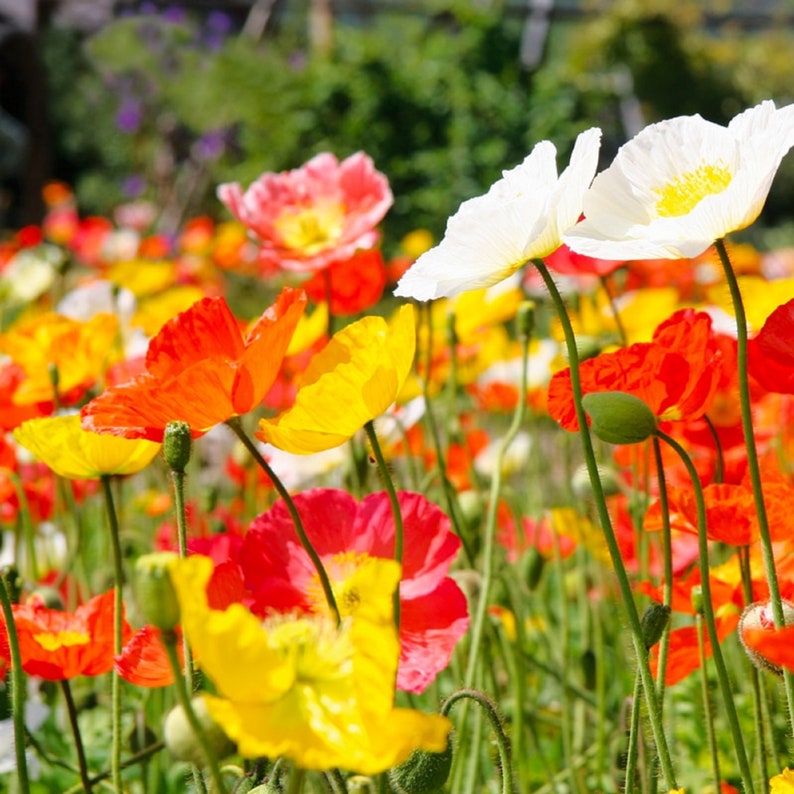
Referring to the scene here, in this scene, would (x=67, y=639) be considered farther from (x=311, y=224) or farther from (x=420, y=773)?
(x=311, y=224)

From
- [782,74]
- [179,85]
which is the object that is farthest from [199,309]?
[782,74]

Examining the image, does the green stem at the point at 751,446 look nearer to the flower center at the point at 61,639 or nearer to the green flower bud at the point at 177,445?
the green flower bud at the point at 177,445

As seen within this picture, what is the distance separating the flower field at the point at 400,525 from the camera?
0.56 m

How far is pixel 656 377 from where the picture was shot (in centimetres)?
84

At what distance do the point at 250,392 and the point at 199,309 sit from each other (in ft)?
0.26

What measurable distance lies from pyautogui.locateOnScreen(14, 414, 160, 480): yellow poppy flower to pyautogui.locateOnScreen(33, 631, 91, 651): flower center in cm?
12

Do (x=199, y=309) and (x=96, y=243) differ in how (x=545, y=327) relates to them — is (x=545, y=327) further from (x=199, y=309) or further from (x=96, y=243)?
(x=199, y=309)

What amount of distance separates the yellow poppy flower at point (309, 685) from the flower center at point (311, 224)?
1060mm

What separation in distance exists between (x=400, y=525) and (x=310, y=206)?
96 cm

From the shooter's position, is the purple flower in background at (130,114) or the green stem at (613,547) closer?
the green stem at (613,547)

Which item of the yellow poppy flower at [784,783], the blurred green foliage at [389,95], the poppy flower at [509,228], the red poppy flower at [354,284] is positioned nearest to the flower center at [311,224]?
the red poppy flower at [354,284]

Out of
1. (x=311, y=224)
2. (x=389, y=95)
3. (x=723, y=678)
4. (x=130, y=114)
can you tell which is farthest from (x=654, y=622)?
(x=130, y=114)

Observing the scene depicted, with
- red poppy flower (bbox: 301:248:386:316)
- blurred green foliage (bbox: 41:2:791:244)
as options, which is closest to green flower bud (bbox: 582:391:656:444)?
red poppy flower (bbox: 301:248:386:316)

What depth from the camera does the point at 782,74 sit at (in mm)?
11766
